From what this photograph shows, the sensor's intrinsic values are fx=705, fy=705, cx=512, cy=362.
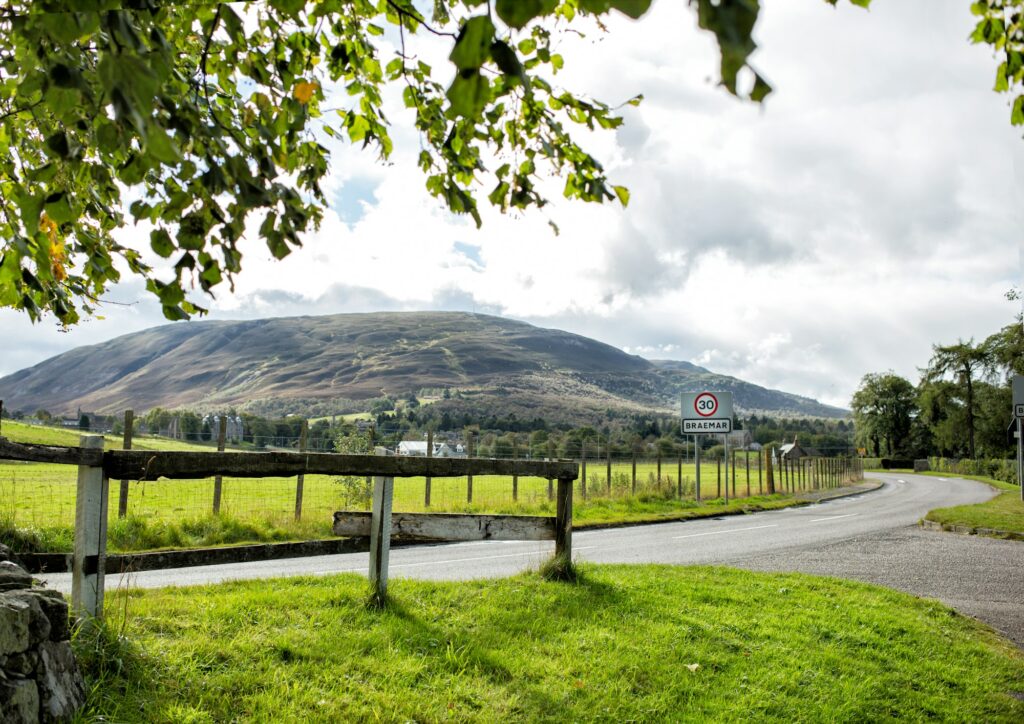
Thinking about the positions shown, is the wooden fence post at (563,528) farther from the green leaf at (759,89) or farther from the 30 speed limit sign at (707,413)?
the 30 speed limit sign at (707,413)

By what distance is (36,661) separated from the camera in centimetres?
298

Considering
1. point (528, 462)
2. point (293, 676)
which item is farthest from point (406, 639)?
point (528, 462)

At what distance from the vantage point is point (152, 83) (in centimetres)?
160

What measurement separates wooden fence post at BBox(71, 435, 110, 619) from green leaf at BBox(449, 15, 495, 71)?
131 inches

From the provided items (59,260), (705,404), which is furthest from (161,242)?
(705,404)

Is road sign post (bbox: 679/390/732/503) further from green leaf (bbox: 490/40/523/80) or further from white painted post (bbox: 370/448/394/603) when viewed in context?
green leaf (bbox: 490/40/523/80)

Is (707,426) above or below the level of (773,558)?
above

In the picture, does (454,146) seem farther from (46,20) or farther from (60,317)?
(60,317)

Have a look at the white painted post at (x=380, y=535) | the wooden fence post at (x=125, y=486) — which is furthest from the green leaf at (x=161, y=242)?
the wooden fence post at (x=125, y=486)

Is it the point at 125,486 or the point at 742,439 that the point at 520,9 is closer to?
the point at 125,486

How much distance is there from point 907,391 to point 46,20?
113m

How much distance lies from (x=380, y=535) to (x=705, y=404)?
61.8 ft

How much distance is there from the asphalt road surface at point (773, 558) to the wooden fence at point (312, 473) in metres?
1.03

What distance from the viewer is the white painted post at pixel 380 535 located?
17.5 feet
